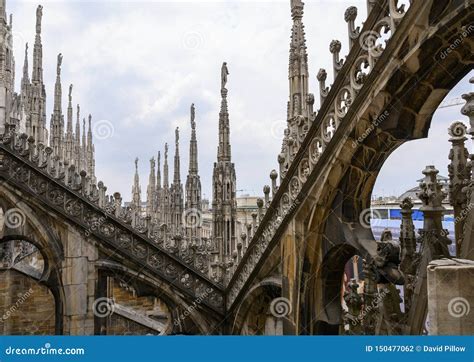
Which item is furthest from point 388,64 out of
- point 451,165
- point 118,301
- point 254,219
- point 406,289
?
point 118,301

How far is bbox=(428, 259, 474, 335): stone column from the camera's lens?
9.17 feet

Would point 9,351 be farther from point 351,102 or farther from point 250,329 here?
point 250,329

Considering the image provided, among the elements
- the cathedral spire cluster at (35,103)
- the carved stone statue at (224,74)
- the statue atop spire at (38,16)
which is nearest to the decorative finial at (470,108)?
the cathedral spire cluster at (35,103)

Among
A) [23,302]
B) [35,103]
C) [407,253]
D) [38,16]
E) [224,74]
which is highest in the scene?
[38,16]

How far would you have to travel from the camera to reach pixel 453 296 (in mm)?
2805

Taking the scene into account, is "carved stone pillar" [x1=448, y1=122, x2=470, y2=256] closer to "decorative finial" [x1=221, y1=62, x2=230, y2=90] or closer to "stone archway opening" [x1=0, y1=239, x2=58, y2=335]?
"decorative finial" [x1=221, y1=62, x2=230, y2=90]

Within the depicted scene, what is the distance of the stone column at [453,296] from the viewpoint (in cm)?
279

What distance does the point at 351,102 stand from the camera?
568 centimetres

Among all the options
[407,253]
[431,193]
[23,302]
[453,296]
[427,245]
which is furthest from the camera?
[23,302]

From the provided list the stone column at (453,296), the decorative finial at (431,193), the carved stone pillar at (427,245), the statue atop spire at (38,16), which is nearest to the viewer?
the stone column at (453,296)

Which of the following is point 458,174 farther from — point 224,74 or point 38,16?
point 38,16

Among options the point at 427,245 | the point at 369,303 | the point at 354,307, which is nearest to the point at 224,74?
the point at 354,307

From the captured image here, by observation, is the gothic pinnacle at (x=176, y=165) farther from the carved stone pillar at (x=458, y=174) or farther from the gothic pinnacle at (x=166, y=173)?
the carved stone pillar at (x=458, y=174)

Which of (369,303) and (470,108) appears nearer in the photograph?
(470,108)
